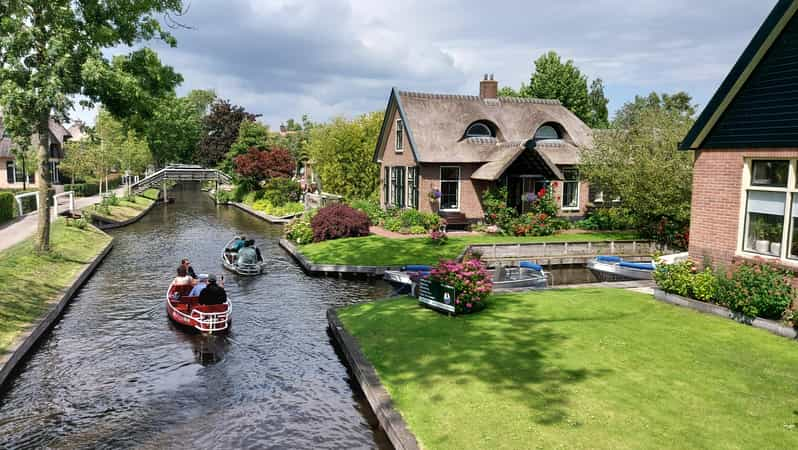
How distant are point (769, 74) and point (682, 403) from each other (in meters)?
8.37

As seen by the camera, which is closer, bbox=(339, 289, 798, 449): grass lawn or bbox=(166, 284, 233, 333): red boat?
bbox=(339, 289, 798, 449): grass lawn

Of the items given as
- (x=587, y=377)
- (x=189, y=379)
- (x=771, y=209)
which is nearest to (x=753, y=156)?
(x=771, y=209)

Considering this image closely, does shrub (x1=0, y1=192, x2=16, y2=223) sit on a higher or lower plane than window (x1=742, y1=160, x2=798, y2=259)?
lower

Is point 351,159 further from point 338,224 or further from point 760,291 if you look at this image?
point 760,291

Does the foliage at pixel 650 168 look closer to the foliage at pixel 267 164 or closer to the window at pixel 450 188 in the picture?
the window at pixel 450 188

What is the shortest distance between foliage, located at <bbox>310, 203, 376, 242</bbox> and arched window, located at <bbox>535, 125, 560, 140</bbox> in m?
13.7

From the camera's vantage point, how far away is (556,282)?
24.0 metres

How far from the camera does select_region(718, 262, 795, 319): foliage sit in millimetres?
12203

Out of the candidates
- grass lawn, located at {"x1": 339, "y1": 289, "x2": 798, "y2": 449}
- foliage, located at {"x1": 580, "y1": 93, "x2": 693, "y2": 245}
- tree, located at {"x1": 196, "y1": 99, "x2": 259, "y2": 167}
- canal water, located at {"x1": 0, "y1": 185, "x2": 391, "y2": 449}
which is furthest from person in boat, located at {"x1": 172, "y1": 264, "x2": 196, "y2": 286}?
tree, located at {"x1": 196, "y1": 99, "x2": 259, "y2": 167}

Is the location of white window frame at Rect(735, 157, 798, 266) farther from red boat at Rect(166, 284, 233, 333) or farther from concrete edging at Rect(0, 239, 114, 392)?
concrete edging at Rect(0, 239, 114, 392)

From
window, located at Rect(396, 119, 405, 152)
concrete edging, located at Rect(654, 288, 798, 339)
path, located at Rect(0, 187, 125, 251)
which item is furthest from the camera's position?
window, located at Rect(396, 119, 405, 152)

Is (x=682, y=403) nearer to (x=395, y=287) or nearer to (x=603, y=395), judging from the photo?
(x=603, y=395)

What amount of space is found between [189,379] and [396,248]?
14.9 metres

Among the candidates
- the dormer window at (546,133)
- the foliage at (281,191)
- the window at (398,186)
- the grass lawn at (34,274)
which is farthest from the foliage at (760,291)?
the foliage at (281,191)
